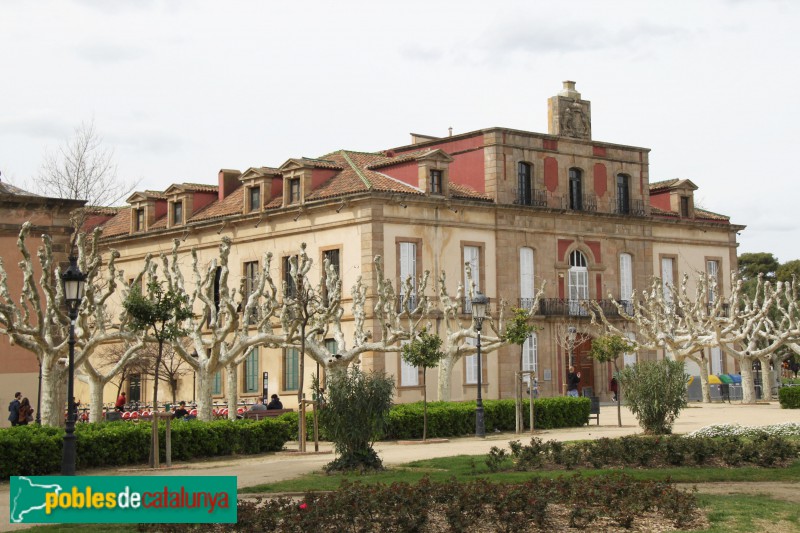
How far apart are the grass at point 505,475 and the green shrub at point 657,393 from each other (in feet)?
19.8

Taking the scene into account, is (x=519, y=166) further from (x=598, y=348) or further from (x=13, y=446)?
(x=13, y=446)

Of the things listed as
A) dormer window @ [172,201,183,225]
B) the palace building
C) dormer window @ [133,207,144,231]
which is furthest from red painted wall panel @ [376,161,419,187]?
dormer window @ [133,207,144,231]

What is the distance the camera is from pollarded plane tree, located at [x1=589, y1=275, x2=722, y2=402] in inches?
1656

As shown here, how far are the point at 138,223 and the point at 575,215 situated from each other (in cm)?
1861

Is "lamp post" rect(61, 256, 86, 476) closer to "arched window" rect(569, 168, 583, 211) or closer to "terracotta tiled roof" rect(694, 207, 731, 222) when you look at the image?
"arched window" rect(569, 168, 583, 211)

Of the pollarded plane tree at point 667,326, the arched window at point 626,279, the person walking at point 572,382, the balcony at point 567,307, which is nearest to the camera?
the pollarded plane tree at point 667,326

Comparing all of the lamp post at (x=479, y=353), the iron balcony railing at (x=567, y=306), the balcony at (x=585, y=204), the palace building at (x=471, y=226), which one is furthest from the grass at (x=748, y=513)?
the balcony at (x=585, y=204)

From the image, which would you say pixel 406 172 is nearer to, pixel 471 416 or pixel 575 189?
pixel 575 189

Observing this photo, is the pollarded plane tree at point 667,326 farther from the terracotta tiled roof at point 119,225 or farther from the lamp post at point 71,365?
the lamp post at point 71,365

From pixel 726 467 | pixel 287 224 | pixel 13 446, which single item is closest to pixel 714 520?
pixel 726 467

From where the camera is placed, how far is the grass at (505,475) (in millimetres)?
16594

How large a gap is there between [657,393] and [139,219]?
30658 millimetres

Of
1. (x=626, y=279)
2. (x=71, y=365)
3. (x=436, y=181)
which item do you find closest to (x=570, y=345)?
(x=626, y=279)

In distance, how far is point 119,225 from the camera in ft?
170
